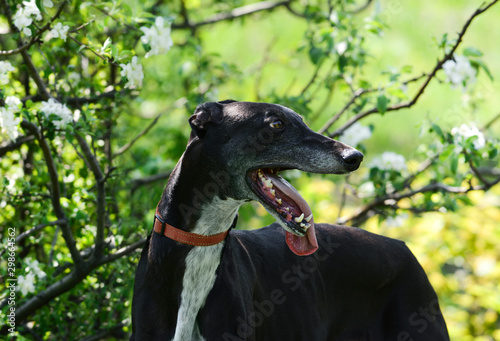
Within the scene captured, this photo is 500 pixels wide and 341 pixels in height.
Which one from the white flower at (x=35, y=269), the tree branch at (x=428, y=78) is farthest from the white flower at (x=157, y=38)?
the tree branch at (x=428, y=78)

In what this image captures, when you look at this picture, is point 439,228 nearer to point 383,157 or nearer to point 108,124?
point 383,157

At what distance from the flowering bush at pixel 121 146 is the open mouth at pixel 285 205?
916 millimetres

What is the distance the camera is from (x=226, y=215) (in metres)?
2.56

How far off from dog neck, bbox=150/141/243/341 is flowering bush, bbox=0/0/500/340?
71cm

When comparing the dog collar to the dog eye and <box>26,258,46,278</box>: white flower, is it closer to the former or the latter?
the dog eye

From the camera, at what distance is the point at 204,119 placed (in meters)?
2.51

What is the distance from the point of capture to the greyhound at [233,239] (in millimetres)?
2432

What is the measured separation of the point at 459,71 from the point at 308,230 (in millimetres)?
1848

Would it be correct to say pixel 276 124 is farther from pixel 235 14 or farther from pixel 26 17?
pixel 235 14

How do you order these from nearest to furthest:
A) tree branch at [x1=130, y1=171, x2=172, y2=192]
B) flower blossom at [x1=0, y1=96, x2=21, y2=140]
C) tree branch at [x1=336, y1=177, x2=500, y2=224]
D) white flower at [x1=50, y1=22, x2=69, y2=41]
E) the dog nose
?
1. the dog nose
2. flower blossom at [x1=0, y1=96, x2=21, y2=140]
3. white flower at [x1=50, y1=22, x2=69, y2=41]
4. tree branch at [x1=336, y1=177, x2=500, y2=224]
5. tree branch at [x1=130, y1=171, x2=172, y2=192]

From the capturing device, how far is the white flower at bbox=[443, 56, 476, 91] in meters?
3.79

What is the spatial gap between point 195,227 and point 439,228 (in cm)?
380

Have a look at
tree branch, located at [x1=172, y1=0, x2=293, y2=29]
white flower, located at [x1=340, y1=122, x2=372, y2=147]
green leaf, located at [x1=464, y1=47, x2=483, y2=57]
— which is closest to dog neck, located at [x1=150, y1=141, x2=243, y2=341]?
white flower, located at [x1=340, y1=122, x2=372, y2=147]

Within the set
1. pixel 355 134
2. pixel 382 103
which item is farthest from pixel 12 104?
pixel 355 134
